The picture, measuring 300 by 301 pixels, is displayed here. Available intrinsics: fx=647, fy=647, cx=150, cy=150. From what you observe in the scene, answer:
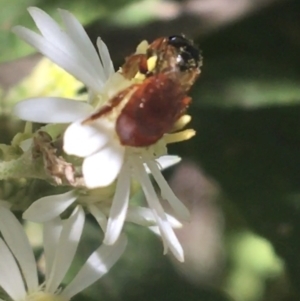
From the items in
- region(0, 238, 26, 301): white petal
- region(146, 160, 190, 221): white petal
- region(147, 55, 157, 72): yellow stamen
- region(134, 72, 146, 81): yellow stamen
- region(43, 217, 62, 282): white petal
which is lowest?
region(0, 238, 26, 301): white petal

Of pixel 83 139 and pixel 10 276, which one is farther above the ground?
pixel 83 139

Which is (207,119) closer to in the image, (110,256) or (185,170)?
(185,170)

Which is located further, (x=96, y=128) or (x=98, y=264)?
(x=98, y=264)

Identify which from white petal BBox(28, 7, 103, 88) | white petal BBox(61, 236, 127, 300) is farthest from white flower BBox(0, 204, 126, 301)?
white petal BBox(28, 7, 103, 88)

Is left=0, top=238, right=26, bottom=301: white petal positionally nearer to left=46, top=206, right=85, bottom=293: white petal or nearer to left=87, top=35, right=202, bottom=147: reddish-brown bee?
left=46, top=206, right=85, bottom=293: white petal

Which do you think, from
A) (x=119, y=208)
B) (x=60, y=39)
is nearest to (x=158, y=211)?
(x=119, y=208)

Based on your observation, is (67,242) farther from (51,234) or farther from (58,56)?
(58,56)

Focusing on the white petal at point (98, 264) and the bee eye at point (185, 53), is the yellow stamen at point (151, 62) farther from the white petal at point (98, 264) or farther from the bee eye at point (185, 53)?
the white petal at point (98, 264)
